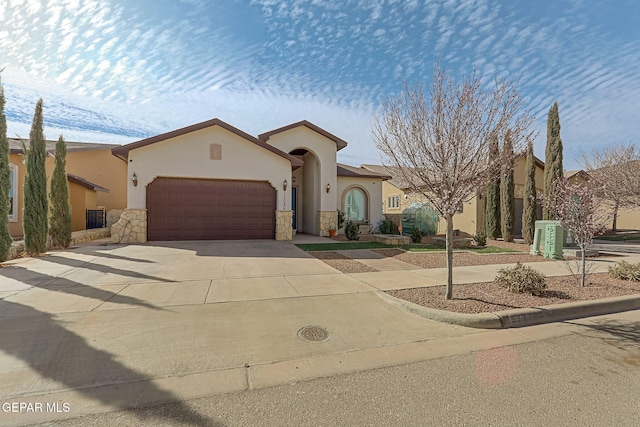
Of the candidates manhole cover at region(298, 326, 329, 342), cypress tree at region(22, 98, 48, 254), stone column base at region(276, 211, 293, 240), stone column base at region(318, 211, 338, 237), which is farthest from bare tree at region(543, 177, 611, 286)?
cypress tree at region(22, 98, 48, 254)

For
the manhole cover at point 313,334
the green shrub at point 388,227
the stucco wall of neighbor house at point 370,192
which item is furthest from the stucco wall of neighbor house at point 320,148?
the manhole cover at point 313,334

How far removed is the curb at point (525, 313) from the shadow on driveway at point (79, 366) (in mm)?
3571

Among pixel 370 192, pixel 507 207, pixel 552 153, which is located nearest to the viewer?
pixel 552 153

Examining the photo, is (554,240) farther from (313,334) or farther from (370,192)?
(313,334)

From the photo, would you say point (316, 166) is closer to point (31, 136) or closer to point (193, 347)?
point (31, 136)

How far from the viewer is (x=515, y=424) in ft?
8.09

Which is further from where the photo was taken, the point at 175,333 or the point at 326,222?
the point at 326,222

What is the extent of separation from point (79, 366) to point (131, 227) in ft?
35.8

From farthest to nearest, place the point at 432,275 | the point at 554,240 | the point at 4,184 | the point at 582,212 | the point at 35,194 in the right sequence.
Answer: the point at 554,240, the point at 35,194, the point at 4,184, the point at 432,275, the point at 582,212

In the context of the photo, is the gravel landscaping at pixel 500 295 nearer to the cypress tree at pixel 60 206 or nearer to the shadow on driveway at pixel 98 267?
the shadow on driveway at pixel 98 267

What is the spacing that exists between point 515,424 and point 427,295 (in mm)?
3249

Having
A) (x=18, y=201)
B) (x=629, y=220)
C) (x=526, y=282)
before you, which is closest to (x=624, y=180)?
(x=629, y=220)

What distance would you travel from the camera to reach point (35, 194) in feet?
32.8

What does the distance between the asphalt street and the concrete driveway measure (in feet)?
0.59
